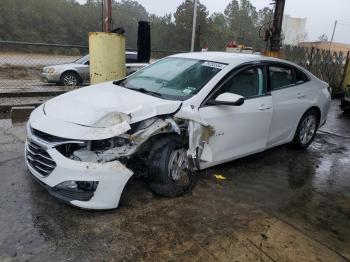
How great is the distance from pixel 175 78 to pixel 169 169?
1294 millimetres

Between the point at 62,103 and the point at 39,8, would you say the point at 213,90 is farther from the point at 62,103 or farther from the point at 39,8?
the point at 39,8

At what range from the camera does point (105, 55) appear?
6.81 m

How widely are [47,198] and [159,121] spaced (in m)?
1.45

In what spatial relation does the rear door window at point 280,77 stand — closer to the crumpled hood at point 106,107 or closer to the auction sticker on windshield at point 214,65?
the auction sticker on windshield at point 214,65

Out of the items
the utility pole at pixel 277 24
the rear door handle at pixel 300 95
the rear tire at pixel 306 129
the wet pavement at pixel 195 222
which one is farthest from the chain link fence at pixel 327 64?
the wet pavement at pixel 195 222

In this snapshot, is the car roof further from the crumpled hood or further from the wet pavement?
the wet pavement

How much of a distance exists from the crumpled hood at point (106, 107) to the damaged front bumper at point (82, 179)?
379 mm

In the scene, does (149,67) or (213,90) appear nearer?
(213,90)

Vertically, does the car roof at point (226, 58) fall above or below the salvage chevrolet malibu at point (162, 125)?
above

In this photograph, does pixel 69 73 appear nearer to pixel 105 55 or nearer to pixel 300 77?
pixel 105 55

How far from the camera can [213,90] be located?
4.31m

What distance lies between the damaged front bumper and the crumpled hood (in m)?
0.38

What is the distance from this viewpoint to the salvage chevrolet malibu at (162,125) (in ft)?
11.1

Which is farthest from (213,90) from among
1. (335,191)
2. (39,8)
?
(39,8)
